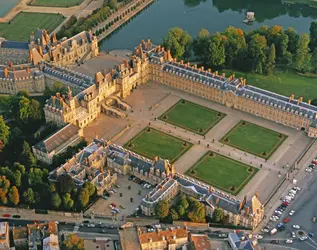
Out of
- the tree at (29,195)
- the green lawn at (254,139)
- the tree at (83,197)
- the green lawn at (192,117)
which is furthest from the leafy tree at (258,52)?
the tree at (29,195)

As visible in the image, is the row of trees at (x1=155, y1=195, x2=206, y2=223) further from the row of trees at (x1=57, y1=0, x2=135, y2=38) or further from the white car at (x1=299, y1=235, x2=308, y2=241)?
the row of trees at (x1=57, y1=0, x2=135, y2=38)

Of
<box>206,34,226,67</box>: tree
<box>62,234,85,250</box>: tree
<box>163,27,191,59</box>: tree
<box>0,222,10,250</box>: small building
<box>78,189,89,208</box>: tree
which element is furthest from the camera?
<box>163,27,191,59</box>: tree

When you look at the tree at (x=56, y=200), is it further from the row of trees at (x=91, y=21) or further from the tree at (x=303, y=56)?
→ the tree at (x=303, y=56)

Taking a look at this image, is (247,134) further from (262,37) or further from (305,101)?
(262,37)

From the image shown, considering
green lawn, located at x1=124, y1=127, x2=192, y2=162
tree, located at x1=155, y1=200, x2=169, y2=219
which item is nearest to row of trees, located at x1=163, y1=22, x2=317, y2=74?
green lawn, located at x1=124, y1=127, x2=192, y2=162

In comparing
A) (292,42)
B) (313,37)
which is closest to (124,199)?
(292,42)
